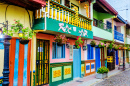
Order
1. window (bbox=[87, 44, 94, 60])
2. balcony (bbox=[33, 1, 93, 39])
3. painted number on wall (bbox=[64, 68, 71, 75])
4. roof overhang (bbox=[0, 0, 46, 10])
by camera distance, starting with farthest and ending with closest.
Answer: window (bbox=[87, 44, 94, 60]) → painted number on wall (bbox=[64, 68, 71, 75]) → balcony (bbox=[33, 1, 93, 39]) → roof overhang (bbox=[0, 0, 46, 10])

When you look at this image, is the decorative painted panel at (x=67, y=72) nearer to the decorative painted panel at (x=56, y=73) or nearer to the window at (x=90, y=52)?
the decorative painted panel at (x=56, y=73)

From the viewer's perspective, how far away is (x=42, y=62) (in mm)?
8062

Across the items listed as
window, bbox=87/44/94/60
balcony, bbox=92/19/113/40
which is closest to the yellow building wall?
balcony, bbox=92/19/113/40

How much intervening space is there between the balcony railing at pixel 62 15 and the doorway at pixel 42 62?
5.40 feet

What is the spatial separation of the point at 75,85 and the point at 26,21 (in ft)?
16.8

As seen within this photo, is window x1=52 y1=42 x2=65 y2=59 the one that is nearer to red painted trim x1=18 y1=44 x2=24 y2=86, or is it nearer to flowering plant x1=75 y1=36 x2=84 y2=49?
flowering plant x1=75 y1=36 x2=84 y2=49

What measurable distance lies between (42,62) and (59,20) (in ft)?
8.50

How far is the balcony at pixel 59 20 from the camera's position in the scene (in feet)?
22.7

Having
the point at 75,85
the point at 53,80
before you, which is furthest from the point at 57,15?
the point at 75,85

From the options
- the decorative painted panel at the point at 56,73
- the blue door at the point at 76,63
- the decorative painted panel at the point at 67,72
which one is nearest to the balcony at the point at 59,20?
Answer: the blue door at the point at 76,63

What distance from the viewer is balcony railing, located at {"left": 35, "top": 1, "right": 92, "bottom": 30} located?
7.02 m

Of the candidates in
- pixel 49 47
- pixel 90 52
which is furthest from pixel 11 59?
pixel 90 52

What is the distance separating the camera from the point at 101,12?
49.0ft

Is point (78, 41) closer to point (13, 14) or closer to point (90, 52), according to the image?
point (90, 52)
